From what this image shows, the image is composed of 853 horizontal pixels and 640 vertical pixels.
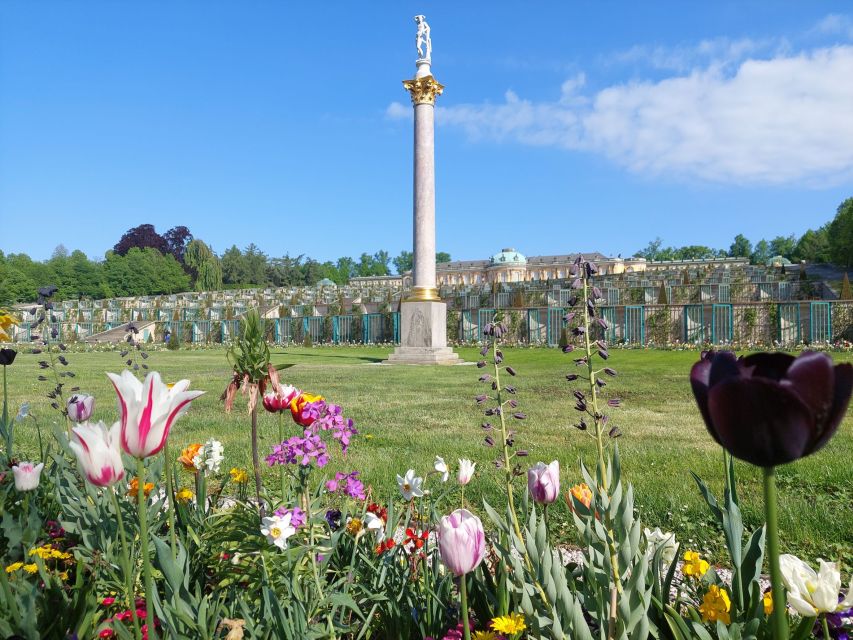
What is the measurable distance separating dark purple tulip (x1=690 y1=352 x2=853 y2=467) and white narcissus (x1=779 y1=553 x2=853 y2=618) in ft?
2.52

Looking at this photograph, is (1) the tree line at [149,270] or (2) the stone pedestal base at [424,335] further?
(1) the tree line at [149,270]

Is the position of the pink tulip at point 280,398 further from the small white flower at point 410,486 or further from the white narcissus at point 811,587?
the white narcissus at point 811,587

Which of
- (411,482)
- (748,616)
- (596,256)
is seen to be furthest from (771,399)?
(596,256)

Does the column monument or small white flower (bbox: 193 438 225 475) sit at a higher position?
the column monument

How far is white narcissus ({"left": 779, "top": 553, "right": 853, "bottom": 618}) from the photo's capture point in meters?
1.35

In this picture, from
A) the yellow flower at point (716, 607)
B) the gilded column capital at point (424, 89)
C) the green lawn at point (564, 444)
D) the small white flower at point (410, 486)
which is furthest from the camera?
the gilded column capital at point (424, 89)

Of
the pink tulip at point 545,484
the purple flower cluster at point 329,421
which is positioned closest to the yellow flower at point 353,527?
the purple flower cluster at point 329,421

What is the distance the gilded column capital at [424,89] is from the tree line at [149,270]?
47.7 m

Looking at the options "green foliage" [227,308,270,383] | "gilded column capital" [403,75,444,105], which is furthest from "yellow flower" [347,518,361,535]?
"gilded column capital" [403,75,444,105]

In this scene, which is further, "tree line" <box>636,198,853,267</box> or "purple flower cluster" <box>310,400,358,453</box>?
"tree line" <box>636,198,853,267</box>

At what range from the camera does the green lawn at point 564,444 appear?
3648mm

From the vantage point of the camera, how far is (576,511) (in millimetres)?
1658

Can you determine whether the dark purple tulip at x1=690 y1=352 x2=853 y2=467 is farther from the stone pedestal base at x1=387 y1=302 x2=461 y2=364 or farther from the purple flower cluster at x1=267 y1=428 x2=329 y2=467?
the stone pedestal base at x1=387 y1=302 x2=461 y2=364

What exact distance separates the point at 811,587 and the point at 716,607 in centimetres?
29
